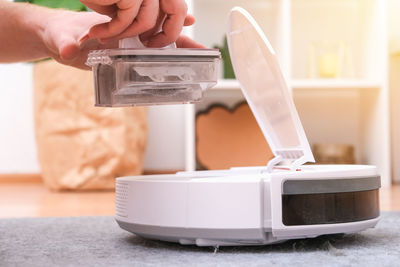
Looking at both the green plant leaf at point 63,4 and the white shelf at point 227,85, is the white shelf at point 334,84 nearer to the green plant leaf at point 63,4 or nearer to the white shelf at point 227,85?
the white shelf at point 227,85

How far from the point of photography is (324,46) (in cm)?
233

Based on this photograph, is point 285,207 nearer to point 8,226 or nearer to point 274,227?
point 274,227

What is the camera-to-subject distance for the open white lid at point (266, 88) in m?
0.91

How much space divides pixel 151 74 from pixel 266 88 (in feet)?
0.65

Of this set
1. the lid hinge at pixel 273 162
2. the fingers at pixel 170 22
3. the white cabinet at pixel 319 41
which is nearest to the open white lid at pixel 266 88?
the lid hinge at pixel 273 162

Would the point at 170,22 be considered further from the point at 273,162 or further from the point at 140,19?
the point at 273,162

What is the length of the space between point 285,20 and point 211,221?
146cm

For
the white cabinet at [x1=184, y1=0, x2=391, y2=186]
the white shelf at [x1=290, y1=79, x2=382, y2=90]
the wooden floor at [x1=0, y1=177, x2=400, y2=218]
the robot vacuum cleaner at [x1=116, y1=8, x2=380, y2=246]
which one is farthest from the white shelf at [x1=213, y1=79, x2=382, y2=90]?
the robot vacuum cleaner at [x1=116, y1=8, x2=380, y2=246]

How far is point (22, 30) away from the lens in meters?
1.10

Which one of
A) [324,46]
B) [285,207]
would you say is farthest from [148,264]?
[324,46]

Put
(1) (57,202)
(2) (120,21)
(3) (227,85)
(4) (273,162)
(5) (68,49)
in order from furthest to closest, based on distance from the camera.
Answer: (3) (227,85), (1) (57,202), (4) (273,162), (5) (68,49), (2) (120,21)

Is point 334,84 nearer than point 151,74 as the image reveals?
No

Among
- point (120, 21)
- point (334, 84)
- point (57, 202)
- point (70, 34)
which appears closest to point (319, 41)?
point (334, 84)

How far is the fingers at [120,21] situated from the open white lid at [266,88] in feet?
0.68
